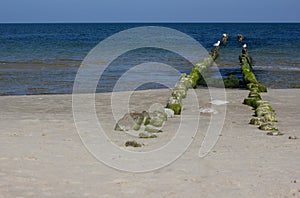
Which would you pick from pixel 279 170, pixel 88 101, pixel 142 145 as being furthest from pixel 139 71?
pixel 279 170

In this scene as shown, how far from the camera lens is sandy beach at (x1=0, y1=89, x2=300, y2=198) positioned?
5656mm

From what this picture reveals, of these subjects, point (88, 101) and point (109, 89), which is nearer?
point (88, 101)

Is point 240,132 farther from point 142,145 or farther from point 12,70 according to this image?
point 12,70

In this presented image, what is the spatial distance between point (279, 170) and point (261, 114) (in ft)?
14.2

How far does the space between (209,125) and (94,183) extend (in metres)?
4.48

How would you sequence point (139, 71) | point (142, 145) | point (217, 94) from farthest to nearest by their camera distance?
point (139, 71), point (217, 94), point (142, 145)

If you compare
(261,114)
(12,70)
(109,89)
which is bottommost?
(12,70)

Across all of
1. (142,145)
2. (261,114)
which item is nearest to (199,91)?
(261,114)

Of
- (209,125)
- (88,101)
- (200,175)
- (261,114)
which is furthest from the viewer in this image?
(88,101)

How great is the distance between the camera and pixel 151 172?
6441 mm

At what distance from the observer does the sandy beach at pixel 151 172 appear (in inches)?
223

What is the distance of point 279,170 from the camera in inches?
255

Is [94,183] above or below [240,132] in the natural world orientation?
below

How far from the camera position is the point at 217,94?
49.5ft
